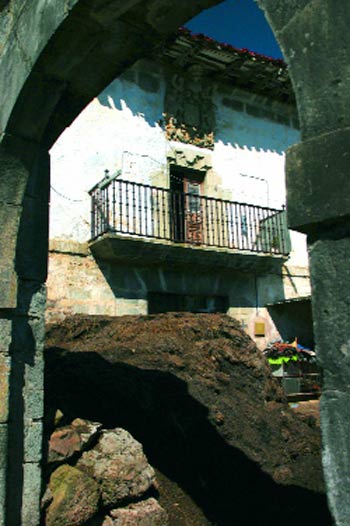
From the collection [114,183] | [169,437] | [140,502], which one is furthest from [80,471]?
[114,183]

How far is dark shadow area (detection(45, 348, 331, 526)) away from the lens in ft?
14.8

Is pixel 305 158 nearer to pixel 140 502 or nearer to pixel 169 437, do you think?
pixel 140 502

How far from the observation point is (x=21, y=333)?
3.45 m

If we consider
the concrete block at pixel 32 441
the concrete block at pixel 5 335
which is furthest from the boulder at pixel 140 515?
the concrete block at pixel 5 335

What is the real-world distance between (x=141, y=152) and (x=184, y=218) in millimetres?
1678

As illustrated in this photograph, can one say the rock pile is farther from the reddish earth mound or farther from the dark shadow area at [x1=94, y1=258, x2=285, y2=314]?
→ the dark shadow area at [x1=94, y1=258, x2=285, y2=314]

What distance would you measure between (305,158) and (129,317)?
6384 mm

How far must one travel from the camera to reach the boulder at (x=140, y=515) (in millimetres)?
3520

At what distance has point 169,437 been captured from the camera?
16.2 feet

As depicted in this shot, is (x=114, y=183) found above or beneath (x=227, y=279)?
above

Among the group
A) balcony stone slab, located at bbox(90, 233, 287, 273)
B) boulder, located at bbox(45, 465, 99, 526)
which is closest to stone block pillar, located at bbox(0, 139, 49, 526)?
A: boulder, located at bbox(45, 465, 99, 526)

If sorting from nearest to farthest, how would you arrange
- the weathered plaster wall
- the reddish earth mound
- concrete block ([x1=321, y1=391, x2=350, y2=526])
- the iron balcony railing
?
concrete block ([x1=321, y1=391, x2=350, y2=526])
the reddish earth mound
the weathered plaster wall
the iron balcony railing

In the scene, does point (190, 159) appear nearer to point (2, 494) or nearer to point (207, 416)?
point (207, 416)

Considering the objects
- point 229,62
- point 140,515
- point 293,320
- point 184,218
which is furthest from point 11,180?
point 293,320
